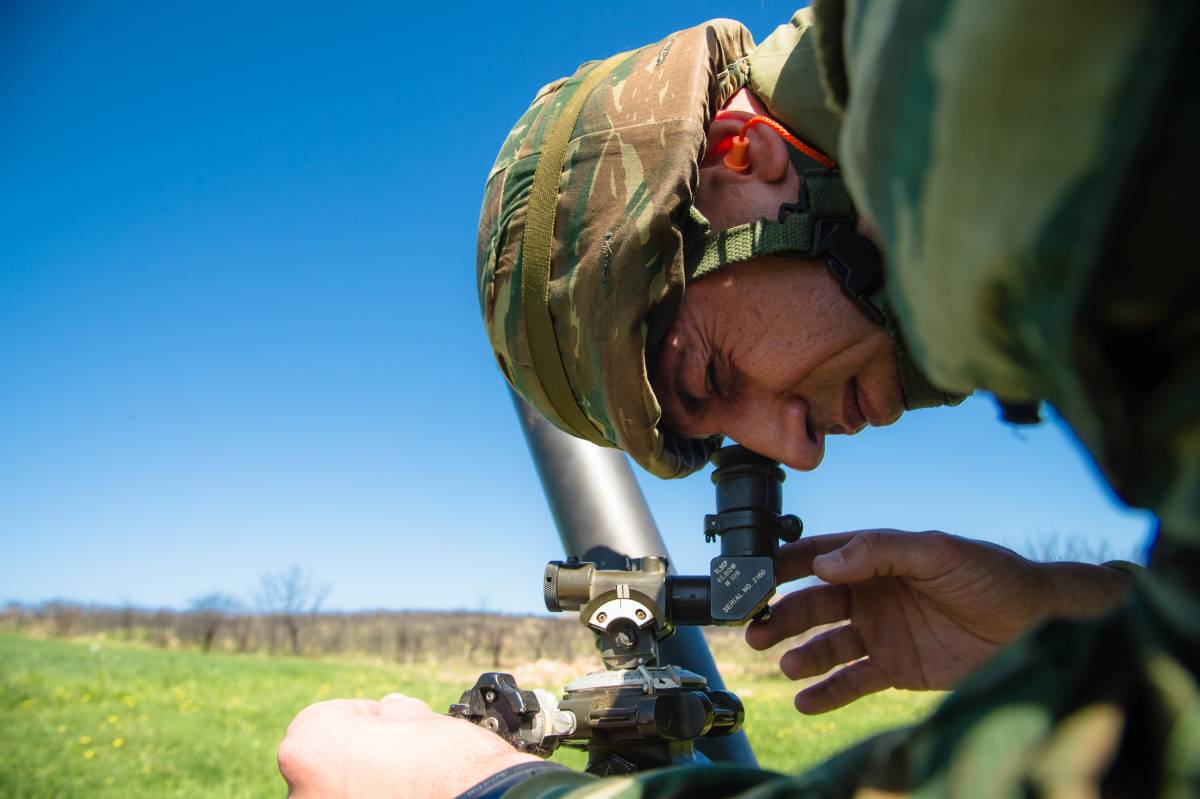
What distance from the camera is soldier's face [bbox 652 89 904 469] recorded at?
6.58 ft

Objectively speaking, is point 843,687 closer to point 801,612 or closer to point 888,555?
point 801,612

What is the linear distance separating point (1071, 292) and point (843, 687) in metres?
2.13

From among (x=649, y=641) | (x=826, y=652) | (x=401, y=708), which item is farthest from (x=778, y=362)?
(x=401, y=708)

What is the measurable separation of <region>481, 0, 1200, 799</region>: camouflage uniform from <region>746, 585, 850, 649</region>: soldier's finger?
5.95 feet

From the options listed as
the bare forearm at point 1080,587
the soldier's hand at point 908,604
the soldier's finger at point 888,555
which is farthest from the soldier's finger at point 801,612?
the bare forearm at point 1080,587

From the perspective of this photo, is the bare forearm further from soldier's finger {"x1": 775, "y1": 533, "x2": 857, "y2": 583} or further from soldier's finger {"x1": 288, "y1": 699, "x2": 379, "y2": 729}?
soldier's finger {"x1": 288, "y1": 699, "x2": 379, "y2": 729}

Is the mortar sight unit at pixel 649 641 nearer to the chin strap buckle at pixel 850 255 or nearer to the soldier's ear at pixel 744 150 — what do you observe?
the chin strap buckle at pixel 850 255

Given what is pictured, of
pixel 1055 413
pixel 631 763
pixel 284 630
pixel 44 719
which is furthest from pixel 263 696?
pixel 284 630

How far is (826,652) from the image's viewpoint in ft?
8.02

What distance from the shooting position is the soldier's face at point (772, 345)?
2006 mm

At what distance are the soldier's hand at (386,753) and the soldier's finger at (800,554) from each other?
1132 mm

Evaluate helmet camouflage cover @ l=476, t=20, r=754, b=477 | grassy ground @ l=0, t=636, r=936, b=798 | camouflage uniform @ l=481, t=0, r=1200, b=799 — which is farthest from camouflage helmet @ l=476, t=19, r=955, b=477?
grassy ground @ l=0, t=636, r=936, b=798

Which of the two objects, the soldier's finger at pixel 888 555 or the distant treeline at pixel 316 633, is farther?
the distant treeline at pixel 316 633

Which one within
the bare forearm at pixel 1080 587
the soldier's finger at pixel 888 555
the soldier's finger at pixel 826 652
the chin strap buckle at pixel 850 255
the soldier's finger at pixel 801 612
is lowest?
the soldier's finger at pixel 826 652
